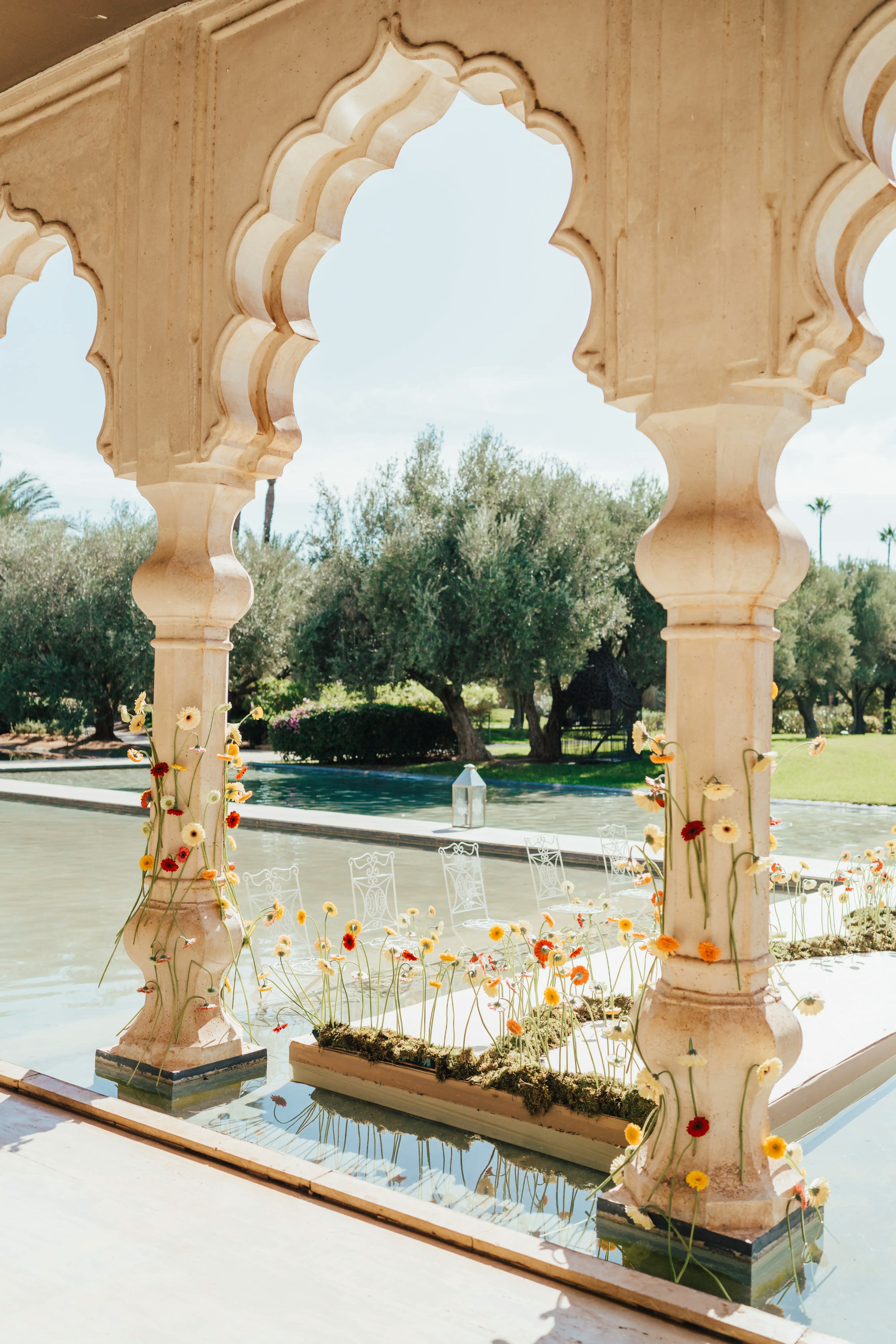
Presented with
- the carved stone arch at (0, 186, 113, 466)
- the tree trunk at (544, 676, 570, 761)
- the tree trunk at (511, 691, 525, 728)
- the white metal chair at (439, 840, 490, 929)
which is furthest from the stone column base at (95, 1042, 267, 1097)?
the tree trunk at (511, 691, 525, 728)

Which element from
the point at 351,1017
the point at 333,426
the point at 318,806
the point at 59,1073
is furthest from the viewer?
the point at 333,426

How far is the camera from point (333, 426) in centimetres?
3931

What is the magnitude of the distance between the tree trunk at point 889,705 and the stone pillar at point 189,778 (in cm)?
3183

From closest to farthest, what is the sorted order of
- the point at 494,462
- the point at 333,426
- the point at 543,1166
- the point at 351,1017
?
the point at 543,1166
the point at 351,1017
the point at 494,462
the point at 333,426

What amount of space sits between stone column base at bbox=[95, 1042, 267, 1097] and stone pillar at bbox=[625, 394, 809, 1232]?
5.76 ft

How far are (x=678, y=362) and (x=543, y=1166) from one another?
2.59 m

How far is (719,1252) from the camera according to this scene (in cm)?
273

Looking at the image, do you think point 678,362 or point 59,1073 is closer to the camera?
point 678,362

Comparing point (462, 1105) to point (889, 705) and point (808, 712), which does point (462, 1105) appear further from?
point (889, 705)

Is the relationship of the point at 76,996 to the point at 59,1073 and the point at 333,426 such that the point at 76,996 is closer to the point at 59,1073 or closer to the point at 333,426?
the point at 59,1073

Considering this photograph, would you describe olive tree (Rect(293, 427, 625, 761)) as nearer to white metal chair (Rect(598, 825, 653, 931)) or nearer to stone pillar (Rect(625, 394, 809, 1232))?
white metal chair (Rect(598, 825, 653, 931))

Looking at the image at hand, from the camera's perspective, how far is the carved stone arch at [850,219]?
8.95 ft

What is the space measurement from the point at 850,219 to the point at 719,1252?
2621mm

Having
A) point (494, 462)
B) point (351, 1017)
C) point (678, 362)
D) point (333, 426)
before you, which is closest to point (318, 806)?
point (494, 462)
